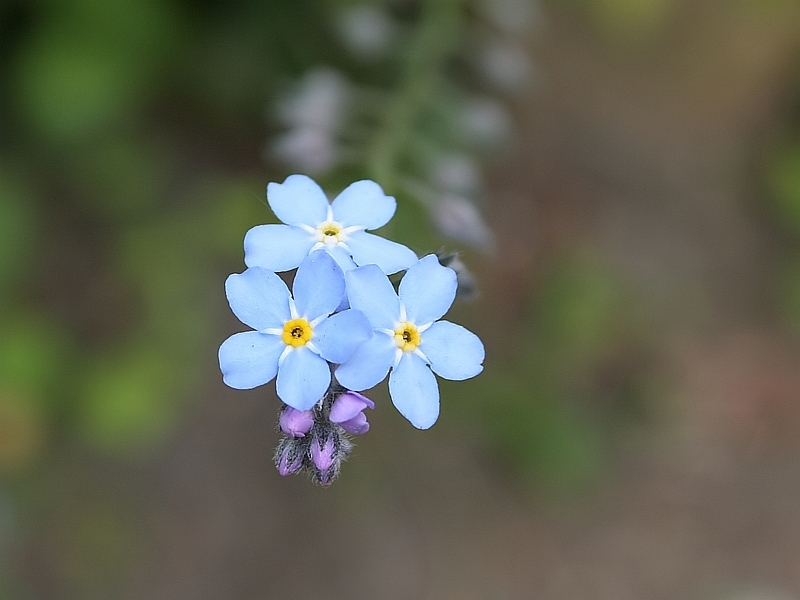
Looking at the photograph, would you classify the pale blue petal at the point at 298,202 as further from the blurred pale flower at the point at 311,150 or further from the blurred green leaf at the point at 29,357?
the blurred green leaf at the point at 29,357

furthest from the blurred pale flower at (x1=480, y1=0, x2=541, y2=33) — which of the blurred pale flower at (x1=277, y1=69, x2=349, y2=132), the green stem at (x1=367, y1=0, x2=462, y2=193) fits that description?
the blurred pale flower at (x1=277, y1=69, x2=349, y2=132)

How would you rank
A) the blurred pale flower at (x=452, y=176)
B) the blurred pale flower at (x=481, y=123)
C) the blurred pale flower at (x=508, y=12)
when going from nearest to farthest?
the blurred pale flower at (x=452, y=176)
the blurred pale flower at (x=481, y=123)
the blurred pale flower at (x=508, y=12)

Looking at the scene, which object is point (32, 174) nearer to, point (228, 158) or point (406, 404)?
point (228, 158)

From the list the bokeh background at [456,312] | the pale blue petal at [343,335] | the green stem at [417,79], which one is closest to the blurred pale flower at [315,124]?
the green stem at [417,79]

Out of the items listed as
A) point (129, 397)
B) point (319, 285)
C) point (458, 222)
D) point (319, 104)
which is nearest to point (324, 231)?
point (319, 285)

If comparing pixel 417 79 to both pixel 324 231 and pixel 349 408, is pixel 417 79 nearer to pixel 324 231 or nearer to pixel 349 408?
pixel 324 231

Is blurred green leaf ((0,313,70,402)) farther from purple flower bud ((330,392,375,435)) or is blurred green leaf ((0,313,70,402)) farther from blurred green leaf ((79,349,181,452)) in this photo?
purple flower bud ((330,392,375,435))
